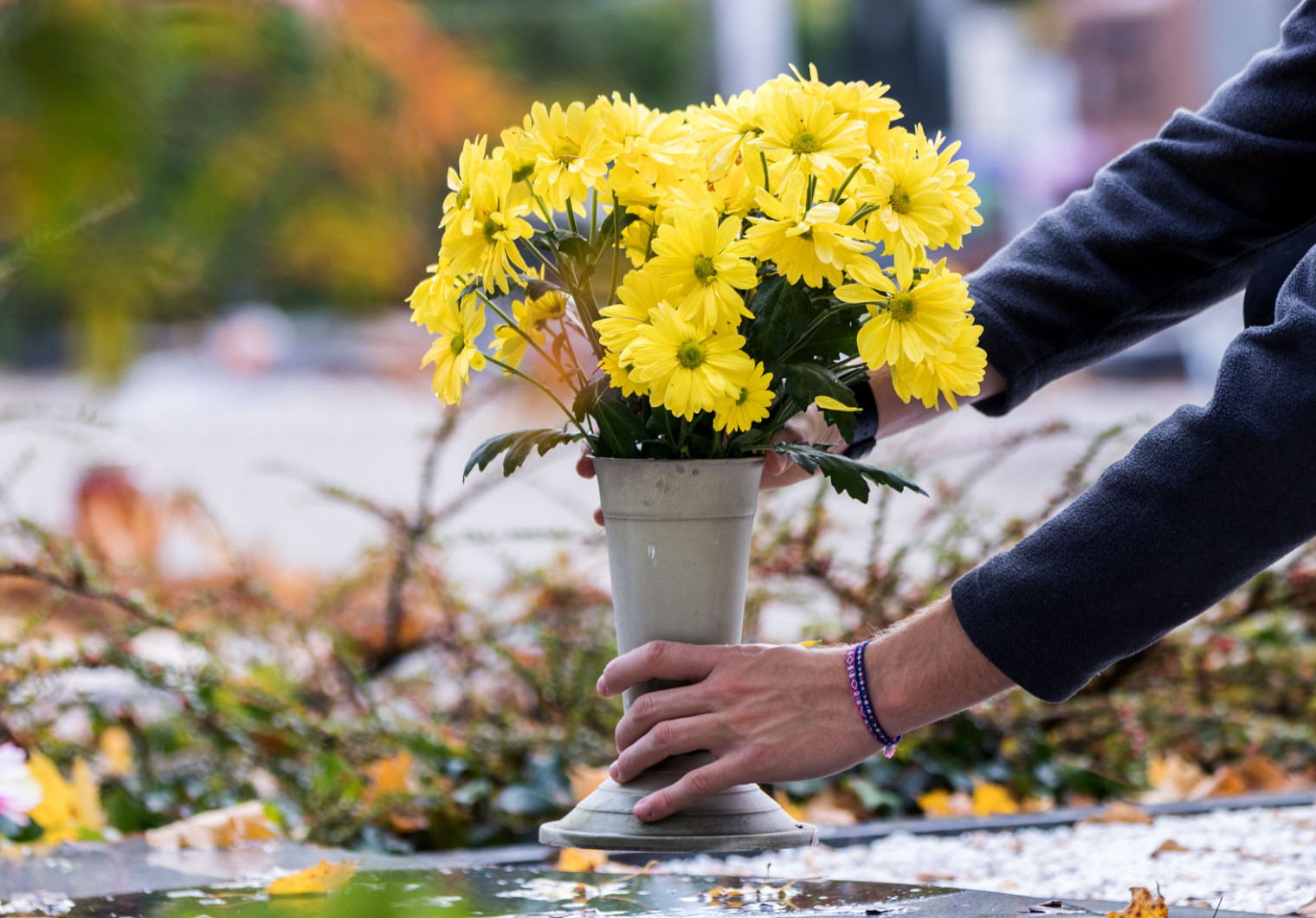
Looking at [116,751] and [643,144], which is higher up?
[643,144]

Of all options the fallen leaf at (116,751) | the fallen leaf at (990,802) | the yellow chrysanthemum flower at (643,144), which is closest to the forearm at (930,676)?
the yellow chrysanthemum flower at (643,144)

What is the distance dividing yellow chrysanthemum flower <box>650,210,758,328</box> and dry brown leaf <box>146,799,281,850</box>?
3.31ft

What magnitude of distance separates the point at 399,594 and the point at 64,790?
670mm

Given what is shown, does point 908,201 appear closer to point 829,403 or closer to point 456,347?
point 829,403

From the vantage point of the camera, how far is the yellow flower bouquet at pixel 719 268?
1.08 m

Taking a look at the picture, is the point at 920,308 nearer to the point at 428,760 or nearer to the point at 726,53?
the point at 428,760

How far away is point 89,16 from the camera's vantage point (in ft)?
4.22

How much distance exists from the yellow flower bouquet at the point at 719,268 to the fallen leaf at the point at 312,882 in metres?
0.50

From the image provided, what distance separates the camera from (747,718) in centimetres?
114

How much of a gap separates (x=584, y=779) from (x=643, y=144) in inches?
41.5

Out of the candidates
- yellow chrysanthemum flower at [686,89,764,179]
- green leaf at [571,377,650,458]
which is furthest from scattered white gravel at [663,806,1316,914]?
yellow chrysanthemum flower at [686,89,764,179]

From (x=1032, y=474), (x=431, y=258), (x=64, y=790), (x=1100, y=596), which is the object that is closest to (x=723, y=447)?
(x=1100, y=596)

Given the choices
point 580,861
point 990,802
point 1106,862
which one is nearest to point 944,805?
Answer: point 990,802

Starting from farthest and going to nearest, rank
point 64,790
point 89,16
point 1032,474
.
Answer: point 1032,474 → point 64,790 → point 89,16
